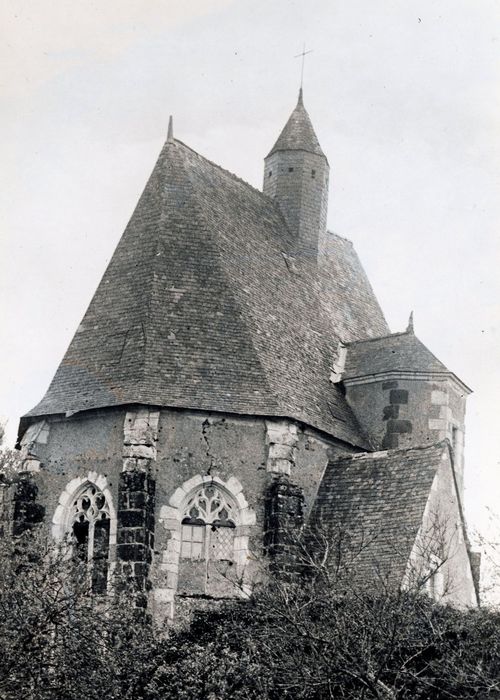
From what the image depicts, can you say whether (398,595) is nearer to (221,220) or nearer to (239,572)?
(239,572)

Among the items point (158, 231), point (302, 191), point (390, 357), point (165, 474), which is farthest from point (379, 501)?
point (302, 191)

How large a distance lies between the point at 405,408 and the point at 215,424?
5.30 metres

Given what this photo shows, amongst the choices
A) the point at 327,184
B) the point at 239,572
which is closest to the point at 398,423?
the point at 239,572

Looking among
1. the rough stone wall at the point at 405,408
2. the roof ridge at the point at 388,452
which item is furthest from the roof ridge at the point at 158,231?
the rough stone wall at the point at 405,408

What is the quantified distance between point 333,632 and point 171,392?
24.9 ft

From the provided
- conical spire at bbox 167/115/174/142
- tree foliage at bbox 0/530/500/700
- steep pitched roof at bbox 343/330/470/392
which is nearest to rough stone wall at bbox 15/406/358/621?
tree foliage at bbox 0/530/500/700

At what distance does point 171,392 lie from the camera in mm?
25453

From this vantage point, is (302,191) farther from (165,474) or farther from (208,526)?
(208,526)

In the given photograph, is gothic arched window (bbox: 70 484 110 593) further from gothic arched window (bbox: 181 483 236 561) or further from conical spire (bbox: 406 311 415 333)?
conical spire (bbox: 406 311 415 333)

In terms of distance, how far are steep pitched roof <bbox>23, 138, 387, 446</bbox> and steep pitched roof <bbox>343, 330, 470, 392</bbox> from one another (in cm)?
57

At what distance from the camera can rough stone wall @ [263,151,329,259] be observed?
32.8m

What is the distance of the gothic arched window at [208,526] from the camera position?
2498 cm

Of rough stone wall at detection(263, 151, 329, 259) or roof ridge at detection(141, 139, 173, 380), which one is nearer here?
roof ridge at detection(141, 139, 173, 380)

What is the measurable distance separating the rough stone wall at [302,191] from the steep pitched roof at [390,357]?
3516 mm
